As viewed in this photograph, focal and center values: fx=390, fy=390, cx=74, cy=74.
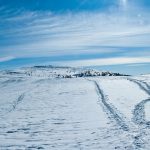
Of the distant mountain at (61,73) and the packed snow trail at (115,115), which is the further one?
the distant mountain at (61,73)

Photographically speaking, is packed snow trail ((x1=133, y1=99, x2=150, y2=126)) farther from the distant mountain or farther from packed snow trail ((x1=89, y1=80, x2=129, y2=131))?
the distant mountain

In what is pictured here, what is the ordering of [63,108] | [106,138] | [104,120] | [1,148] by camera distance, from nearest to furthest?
[1,148], [106,138], [104,120], [63,108]

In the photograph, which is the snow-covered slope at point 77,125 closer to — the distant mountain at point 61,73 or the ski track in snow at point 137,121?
the ski track in snow at point 137,121

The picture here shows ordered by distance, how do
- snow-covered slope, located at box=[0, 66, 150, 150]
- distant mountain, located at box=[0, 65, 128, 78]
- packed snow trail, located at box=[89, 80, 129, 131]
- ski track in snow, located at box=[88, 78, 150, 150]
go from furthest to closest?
distant mountain, located at box=[0, 65, 128, 78], packed snow trail, located at box=[89, 80, 129, 131], snow-covered slope, located at box=[0, 66, 150, 150], ski track in snow, located at box=[88, 78, 150, 150]

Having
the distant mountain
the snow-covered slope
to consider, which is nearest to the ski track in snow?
the snow-covered slope

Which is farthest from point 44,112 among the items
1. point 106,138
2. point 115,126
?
point 106,138

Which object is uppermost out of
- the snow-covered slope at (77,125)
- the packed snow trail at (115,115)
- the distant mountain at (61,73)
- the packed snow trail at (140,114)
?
the distant mountain at (61,73)

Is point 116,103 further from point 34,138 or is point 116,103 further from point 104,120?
point 34,138

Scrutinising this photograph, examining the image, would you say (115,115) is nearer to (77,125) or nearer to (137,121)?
(137,121)

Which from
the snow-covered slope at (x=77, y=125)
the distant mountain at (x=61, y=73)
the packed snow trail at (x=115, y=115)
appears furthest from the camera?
the distant mountain at (x=61, y=73)

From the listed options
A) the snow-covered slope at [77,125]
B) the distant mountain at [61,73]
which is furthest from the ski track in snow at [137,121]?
the distant mountain at [61,73]

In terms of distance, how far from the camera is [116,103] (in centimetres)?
2297

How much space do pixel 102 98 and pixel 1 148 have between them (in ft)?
48.3

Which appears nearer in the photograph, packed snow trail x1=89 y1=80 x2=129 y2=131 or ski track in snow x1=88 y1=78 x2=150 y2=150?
ski track in snow x1=88 y1=78 x2=150 y2=150
